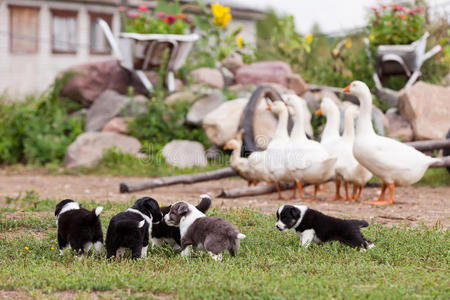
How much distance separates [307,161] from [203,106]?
19.8 ft

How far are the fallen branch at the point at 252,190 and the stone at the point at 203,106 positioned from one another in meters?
4.48

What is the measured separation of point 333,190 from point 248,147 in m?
1.62

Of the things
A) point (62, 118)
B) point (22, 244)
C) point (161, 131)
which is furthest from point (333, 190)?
point (62, 118)

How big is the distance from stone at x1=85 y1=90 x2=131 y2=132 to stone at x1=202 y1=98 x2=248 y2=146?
2719 millimetres

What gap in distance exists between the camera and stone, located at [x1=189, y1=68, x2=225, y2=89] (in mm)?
15906

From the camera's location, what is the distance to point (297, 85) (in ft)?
51.1

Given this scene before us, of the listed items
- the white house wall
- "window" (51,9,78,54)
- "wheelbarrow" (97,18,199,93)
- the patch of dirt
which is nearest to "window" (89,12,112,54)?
the white house wall

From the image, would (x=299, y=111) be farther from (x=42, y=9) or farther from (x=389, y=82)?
(x=42, y=9)

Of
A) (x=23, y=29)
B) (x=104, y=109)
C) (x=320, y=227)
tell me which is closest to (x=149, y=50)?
(x=104, y=109)

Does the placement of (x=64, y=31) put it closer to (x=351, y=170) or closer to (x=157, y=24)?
(x=157, y=24)

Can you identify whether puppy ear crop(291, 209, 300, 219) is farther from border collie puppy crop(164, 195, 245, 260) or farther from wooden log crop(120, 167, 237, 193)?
wooden log crop(120, 167, 237, 193)

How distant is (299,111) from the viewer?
9414 millimetres

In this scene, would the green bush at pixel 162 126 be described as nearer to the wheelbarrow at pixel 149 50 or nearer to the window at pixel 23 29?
the wheelbarrow at pixel 149 50

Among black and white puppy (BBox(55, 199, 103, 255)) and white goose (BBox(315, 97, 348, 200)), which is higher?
white goose (BBox(315, 97, 348, 200))
